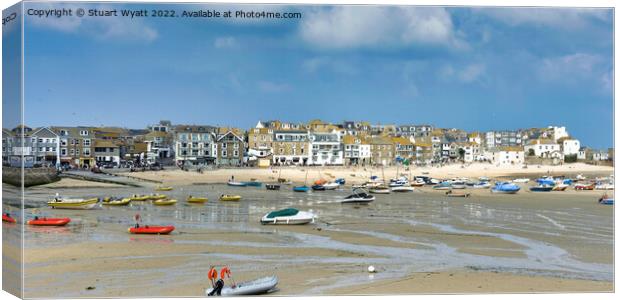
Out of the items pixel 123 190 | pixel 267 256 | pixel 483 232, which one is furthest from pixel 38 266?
pixel 123 190

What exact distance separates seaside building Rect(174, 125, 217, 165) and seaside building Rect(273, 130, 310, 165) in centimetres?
270

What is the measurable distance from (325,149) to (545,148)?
1085 cm

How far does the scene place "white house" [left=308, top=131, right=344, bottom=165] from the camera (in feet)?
106

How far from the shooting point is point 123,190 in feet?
92.5

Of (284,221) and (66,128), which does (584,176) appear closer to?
(284,221)

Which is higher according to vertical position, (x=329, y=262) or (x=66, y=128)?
(x=66, y=128)

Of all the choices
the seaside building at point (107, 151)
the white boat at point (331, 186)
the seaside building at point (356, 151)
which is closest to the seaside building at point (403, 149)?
the seaside building at point (356, 151)

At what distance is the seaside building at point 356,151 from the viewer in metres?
38.9

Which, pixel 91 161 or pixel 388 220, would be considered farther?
pixel 388 220

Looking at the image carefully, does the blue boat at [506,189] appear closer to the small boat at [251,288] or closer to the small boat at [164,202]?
the small boat at [164,202]

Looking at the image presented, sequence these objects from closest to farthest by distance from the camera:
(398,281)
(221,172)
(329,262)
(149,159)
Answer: (398,281) → (329,262) → (149,159) → (221,172)

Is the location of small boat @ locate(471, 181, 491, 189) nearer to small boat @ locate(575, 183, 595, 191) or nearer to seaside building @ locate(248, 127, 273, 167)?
small boat @ locate(575, 183, 595, 191)

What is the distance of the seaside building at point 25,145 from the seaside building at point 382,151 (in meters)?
29.4

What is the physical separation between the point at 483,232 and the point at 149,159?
13.5 metres
